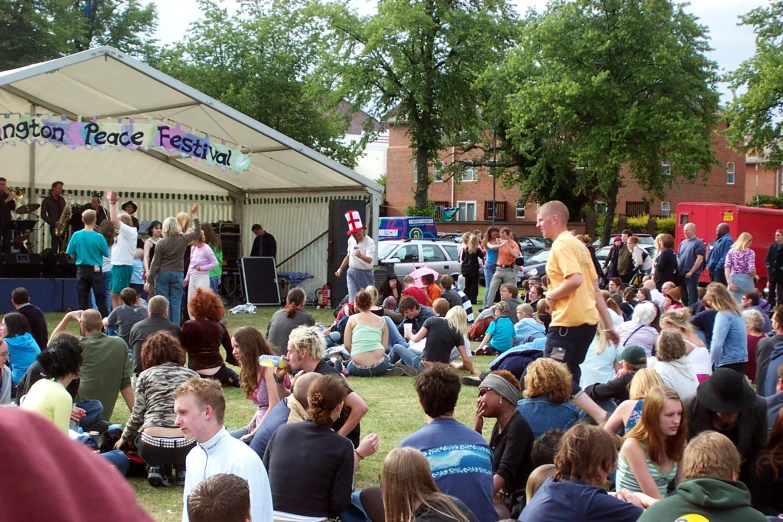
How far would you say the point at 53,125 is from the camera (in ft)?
48.0

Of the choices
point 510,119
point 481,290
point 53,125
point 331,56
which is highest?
point 331,56

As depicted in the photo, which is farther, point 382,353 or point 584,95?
point 584,95

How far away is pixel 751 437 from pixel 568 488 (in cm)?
196

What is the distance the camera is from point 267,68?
45062 mm

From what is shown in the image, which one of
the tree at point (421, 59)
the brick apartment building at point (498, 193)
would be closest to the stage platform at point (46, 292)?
the tree at point (421, 59)

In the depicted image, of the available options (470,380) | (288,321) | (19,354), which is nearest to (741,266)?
(470,380)

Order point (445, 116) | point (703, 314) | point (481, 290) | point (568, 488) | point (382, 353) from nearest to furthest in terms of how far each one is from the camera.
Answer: point (568, 488) < point (703, 314) < point (382, 353) < point (481, 290) < point (445, 116)

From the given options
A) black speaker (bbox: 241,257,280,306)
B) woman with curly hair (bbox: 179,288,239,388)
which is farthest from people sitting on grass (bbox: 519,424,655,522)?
black speaker (bbox: 241,257,280,306)

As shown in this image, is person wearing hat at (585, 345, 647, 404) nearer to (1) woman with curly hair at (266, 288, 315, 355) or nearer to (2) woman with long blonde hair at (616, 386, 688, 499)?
(2) woman with long blonde hair at (616, 386, 688, 499)

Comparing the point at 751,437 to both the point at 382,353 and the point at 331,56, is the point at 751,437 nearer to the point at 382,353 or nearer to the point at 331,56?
the point at 382,353

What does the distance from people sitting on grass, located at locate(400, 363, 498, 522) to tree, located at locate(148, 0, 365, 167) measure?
39186 millimetres

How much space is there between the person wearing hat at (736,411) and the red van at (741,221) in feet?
57.3

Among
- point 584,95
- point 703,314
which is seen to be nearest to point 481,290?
point 584,95

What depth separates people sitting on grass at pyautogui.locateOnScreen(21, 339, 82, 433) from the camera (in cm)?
561
